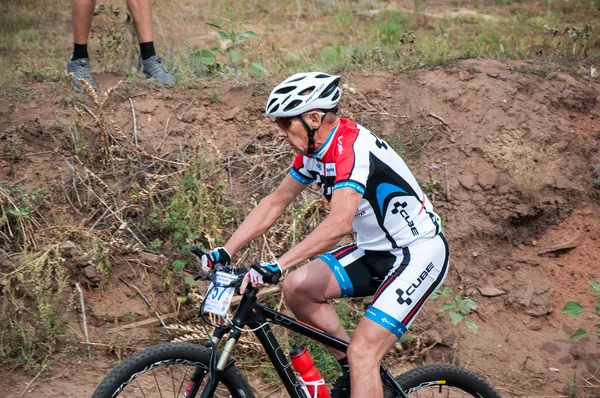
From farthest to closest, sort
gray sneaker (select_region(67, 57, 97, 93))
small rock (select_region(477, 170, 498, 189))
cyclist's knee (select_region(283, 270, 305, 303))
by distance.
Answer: gray sneaker (select_region(67, 57, 97, 93)) → small rock (select_region(477, 170, 498, 189)) → cyclist's knee (select_region(283, 270, 305, 303))

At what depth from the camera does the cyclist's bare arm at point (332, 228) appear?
11.0 feet

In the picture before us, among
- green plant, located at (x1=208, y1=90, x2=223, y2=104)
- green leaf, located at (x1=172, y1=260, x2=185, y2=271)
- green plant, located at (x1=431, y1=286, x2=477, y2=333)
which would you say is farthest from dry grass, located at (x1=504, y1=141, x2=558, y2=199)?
green leaf, located at (x1=172, y1=260, x2=185, y2=271)

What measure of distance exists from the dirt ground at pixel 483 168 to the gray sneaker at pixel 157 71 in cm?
22

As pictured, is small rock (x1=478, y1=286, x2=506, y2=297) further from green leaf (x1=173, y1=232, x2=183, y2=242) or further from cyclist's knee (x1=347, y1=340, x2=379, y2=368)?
cyclist's knee (x1=347, y1=340, x2=379, y2=368)

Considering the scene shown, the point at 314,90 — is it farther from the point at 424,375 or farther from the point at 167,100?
the point at 167,100

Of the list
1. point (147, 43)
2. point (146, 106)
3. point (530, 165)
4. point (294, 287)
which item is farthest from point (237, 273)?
point (147, 43)

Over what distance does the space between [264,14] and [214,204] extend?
5.27 metres

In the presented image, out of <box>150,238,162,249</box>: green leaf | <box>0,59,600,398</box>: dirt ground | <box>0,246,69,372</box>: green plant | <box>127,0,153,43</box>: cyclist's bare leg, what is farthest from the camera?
<box>127,0,153,43</box>: cyclist's bare leg

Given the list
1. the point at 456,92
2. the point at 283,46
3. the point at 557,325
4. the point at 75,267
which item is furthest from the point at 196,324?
the point at 283,46

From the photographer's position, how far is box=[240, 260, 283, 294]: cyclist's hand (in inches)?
125

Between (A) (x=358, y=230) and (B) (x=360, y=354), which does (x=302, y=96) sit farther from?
(B) (x=360, y=354)

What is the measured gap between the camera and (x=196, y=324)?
17.3ft

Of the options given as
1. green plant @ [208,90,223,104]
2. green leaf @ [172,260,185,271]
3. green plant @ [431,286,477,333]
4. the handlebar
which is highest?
the handlebar

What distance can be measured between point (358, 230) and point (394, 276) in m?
0.34
